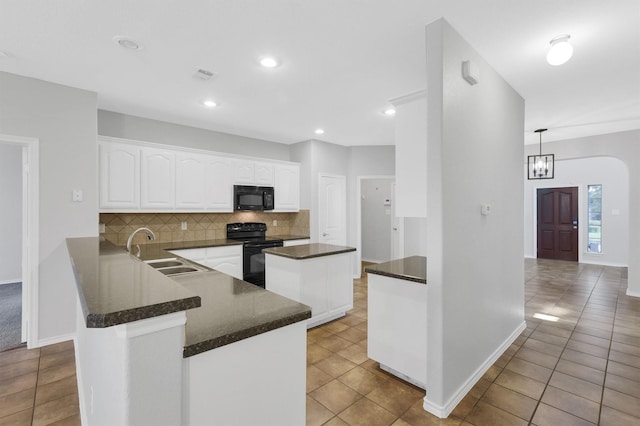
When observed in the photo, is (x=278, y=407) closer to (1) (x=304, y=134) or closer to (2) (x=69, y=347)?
(2) (x=69, y=347)

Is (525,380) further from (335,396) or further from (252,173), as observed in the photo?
(252,173)

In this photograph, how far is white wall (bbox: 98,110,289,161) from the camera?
3.86 m

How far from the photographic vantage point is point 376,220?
7.53 meters

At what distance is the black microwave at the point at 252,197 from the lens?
4691mm

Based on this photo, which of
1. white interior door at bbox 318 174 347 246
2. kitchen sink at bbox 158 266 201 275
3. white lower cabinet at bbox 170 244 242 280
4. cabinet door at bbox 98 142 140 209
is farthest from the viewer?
white interior door at bbox 318 174 347 246

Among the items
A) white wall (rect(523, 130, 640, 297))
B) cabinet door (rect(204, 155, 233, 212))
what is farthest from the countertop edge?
white wall (rect(523, 130, 640, 297))

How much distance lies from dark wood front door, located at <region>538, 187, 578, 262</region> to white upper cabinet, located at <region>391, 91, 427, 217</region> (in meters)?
7.30

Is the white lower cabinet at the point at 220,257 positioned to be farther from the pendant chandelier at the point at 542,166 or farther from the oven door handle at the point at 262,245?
the pendant chandelier at the point at 542,166

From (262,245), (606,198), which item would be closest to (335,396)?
(262,245)

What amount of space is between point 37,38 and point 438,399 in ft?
12.3

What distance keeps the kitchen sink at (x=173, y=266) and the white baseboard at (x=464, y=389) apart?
5.96 ft

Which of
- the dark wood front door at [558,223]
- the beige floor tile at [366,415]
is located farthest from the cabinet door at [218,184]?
the dark wood front door at [558,223]

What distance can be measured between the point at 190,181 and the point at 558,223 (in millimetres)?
8472

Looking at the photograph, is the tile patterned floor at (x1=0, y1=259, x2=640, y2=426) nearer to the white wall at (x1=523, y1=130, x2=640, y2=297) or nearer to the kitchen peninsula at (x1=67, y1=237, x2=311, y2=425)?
the kitchen peninsula at (x1=67, y1=237, x2=311, y2=425)
